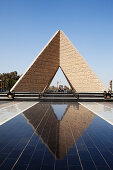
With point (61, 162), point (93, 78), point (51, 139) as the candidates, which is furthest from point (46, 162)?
Result: point (93, 78)

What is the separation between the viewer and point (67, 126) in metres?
5.94

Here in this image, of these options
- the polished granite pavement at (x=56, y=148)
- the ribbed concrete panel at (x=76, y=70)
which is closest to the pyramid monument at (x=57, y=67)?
the ribbed concrete panel at (x=76, y=70)

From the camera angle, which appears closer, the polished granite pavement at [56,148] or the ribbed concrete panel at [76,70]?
the polished granite pavement at [56,148]

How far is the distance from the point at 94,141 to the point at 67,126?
1656 millimetres

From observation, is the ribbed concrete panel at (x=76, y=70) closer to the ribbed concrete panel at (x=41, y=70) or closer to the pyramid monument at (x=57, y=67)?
the pyramid monument at (x=57, y=67)

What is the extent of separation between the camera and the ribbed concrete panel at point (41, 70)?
30714mm

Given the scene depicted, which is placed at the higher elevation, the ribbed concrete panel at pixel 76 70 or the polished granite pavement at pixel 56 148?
the ribbed concrete panel at pixel 76 70

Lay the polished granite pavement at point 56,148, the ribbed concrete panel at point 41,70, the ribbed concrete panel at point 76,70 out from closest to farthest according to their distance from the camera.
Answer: the polished granite pavement at point 56,148, the ribbed concrete panel at point 41,70, the ribbed concrete panel at point 76,70

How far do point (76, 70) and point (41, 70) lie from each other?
6.06m

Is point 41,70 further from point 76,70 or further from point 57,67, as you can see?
point 76,70

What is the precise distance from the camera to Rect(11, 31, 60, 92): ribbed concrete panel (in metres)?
30.7

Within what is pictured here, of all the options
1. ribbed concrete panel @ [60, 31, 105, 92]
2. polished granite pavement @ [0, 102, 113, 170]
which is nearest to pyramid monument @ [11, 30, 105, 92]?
ribbed concrete panel @ [60, 31, 105, 92]

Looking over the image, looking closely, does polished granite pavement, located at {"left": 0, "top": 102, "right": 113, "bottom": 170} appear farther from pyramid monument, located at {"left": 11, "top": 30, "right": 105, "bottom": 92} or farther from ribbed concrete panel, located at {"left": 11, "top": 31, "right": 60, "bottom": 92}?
ribbed concrete panel, located at {"left": 11, "top": 31, "right": 60, "bottom": 92}

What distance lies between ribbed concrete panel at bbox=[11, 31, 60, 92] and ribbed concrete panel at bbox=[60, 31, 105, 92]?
129cm
